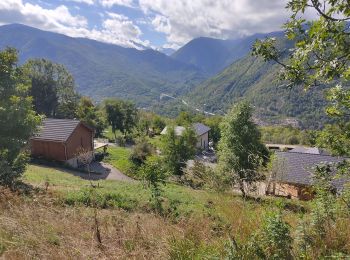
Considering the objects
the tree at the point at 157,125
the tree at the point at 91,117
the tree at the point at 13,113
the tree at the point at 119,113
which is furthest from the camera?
the tree at the point at 157,125

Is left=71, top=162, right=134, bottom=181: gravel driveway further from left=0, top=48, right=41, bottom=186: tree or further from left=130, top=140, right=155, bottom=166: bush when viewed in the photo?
left=0, top=48, right=41, bottom=186: tree

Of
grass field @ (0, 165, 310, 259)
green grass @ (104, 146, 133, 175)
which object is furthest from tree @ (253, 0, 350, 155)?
green grass @ (104, 146, 133, 175)

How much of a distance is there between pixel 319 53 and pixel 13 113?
15865mm

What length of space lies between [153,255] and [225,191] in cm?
237

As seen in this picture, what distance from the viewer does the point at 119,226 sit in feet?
19.1

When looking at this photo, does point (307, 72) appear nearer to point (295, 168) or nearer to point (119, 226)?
point (119, 226)

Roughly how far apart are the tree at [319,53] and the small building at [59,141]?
3520 centimetres

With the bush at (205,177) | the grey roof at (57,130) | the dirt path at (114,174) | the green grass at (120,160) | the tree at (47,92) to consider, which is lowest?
the dirt path at (114,174)

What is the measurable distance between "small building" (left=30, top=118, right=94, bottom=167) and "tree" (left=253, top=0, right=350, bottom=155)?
35197mm

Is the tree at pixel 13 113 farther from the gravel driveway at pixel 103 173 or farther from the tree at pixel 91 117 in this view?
the tree at pixel 91 117

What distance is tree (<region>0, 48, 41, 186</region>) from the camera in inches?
643

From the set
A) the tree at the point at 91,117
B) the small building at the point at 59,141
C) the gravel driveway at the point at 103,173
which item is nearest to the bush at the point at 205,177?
the gravel driveway at the point at 103,173

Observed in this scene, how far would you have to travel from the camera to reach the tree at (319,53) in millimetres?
3894

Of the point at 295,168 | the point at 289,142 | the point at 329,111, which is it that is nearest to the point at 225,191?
the point at 329,111
